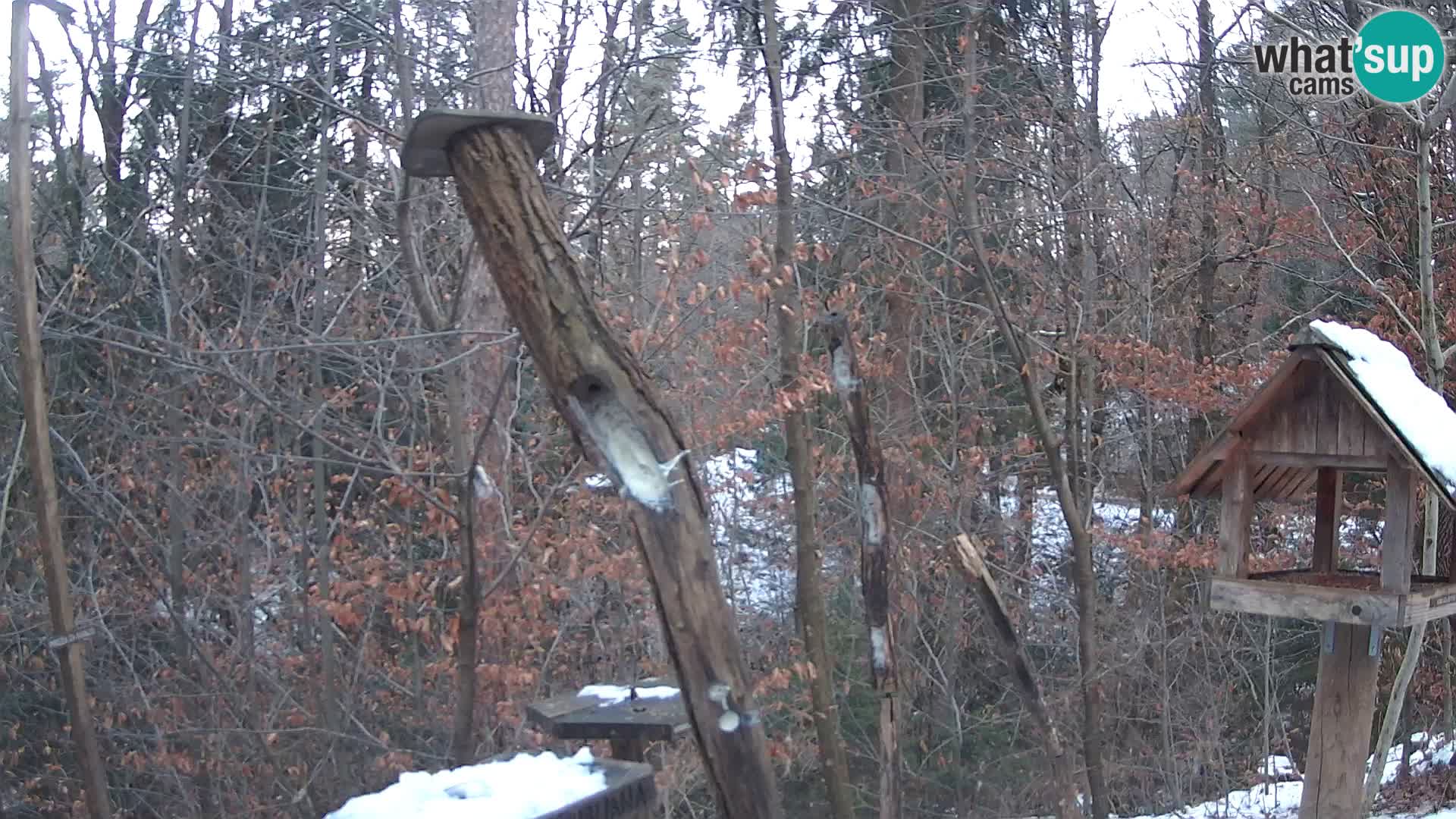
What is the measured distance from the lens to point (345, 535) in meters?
9.12

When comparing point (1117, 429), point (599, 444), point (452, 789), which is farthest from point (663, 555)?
point (1117, 429)

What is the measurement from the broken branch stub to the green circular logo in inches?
220

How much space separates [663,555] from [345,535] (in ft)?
21.4

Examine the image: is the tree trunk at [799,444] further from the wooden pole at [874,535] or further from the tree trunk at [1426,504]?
the tree trunk at [1426,504]

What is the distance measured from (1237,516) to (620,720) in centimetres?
237

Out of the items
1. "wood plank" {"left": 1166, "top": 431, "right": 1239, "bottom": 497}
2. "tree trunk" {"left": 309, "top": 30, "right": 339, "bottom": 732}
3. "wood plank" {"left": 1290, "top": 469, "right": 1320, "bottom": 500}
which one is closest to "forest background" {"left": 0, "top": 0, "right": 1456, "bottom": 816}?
"tree trunk" {"left": 309, "top": 30, "right": 339, "bottom": 732}

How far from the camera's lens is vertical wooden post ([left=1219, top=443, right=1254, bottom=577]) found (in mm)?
4348

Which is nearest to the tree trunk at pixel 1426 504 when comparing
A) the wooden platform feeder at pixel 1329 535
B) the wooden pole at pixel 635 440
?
the wooden platform feeder at pixel 1329 535

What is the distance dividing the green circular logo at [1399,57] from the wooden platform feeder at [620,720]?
5.56m

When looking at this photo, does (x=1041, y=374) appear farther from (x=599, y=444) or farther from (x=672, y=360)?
(x=599, y=444)

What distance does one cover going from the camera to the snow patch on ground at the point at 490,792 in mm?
3285

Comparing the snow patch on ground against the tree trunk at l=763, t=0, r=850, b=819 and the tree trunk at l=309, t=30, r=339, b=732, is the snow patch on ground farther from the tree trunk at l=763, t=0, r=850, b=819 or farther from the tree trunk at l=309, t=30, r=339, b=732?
the tree trunk at l=763, t=0, r=850, b=819

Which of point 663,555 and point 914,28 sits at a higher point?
point 914,28

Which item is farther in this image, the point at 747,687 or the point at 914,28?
the point at 914,28
